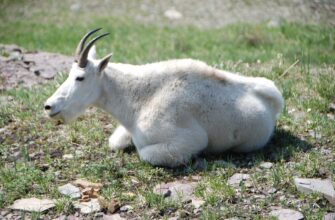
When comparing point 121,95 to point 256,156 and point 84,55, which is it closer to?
point 84,55

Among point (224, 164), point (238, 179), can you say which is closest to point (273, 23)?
point (224, 164)

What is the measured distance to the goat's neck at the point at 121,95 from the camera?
7484 mm

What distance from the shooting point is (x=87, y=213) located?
6.30 m

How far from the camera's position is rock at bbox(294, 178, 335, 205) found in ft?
20.3

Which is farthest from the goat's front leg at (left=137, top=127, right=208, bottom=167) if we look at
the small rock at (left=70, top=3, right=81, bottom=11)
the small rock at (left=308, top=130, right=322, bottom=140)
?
the small rock at (left=70, top=3, right=81, bottom=11)

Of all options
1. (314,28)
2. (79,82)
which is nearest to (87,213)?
(79,82)

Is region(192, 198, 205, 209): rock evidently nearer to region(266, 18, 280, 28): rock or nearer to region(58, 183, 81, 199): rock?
region(58, 183, 81, 199): rock

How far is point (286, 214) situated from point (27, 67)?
6979 mm

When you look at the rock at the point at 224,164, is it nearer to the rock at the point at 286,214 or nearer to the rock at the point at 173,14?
the rock at the point at 286,214

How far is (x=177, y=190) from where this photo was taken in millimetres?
6625

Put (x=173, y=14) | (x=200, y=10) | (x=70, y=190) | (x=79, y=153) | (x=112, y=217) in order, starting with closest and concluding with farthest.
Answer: (x=112, y=217), (x=70, y=190), (x=79, y=153), (x=173, y=14), (x=200, y=10)

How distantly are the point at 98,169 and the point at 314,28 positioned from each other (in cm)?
887

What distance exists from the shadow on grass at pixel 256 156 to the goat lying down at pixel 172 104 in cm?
10

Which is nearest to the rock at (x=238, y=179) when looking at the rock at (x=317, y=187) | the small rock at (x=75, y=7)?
the rock at (x=317, y=187)
